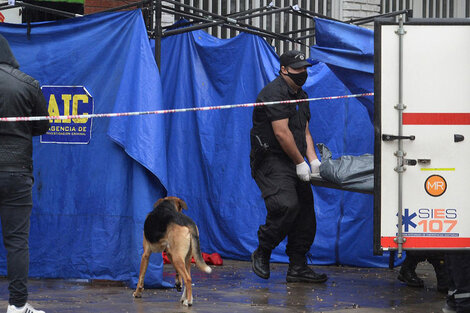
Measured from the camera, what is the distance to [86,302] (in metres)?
7.00

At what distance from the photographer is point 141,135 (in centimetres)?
760

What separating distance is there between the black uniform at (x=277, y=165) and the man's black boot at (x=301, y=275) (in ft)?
1.36

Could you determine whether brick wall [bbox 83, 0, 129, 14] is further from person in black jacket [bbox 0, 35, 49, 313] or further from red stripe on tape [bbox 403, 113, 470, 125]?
red stripe on tape [bbox 403, 113, 470, 125]

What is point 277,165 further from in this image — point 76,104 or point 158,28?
point 76,104

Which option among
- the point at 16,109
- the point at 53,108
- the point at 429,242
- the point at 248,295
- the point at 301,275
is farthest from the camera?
the point at 301,275

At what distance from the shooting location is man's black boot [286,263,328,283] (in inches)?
328

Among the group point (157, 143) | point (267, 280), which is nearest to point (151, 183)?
point (157, 143)

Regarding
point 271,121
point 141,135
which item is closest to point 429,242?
point 271,121

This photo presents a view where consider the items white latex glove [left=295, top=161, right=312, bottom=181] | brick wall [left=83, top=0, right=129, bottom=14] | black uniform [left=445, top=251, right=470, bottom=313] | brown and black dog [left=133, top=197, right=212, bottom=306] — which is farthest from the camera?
brick wall [left=83, top=0, right=129, bottom=14]

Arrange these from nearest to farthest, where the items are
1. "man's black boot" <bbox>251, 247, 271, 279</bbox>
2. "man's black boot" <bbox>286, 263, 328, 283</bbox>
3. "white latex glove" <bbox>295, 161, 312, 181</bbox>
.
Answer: "white latex glove" <bbox>295, 161, 312, 181</bbox> < "man's black boot" <bbox>251, 247, 271, 279</bbox> < "man's black boot" <bbox>286, 263, 328, 283</bbox>

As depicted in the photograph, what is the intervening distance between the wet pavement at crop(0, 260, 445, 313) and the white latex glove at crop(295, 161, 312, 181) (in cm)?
105

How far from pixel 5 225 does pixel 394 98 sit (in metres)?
3.13

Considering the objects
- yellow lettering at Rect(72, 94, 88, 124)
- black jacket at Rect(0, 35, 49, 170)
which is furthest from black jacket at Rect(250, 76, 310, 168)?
black jacket at Rect(0, 35, 49, 170)

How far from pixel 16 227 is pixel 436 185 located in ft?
10.6
